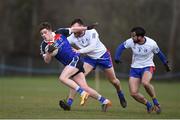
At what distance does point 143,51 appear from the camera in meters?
18.6

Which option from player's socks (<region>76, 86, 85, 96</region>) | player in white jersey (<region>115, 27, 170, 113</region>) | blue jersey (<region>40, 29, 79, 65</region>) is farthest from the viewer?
player in white jersey (<region>115, 27, 170, 113</region>)

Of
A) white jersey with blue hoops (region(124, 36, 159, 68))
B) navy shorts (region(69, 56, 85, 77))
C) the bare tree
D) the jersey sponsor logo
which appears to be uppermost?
the bare tree

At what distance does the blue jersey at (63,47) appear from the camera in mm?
17828

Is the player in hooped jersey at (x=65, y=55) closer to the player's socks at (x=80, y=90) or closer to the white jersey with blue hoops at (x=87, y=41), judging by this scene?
the player's socks at (x=80, y=90)

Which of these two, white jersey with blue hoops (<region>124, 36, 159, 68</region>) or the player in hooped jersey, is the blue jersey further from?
white jersey with blue hoops (<region>124, 36, 159, 68</region>)

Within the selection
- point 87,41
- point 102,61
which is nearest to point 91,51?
point 87,41

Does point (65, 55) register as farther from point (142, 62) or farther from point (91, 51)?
point (142, 62)

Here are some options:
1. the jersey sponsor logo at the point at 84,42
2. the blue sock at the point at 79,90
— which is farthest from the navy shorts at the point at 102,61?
the blue sock at the point at 79,90

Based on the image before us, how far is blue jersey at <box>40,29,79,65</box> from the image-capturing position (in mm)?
17828

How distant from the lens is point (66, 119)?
15.2 m

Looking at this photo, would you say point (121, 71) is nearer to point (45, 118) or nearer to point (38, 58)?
point (38, 58)

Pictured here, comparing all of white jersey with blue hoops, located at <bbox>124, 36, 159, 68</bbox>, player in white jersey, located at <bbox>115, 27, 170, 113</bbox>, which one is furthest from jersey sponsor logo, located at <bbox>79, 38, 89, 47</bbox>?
white jersey with blue hoops, located at <bbox>124, 36, 159, 68</bbox>

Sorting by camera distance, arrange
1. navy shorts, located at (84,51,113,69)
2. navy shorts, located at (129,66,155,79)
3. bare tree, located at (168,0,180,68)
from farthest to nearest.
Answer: bare tree, located at (168,0,180,68)
navy shorts, located at (84,51,113,69)
navy shorts, located at (129,66,155,79)

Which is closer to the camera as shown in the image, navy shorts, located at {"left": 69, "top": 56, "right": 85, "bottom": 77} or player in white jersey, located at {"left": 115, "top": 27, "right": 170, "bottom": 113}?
navy shorts, located at {"left": 69, "top": 56, "right": 85, "bottom": 77}
